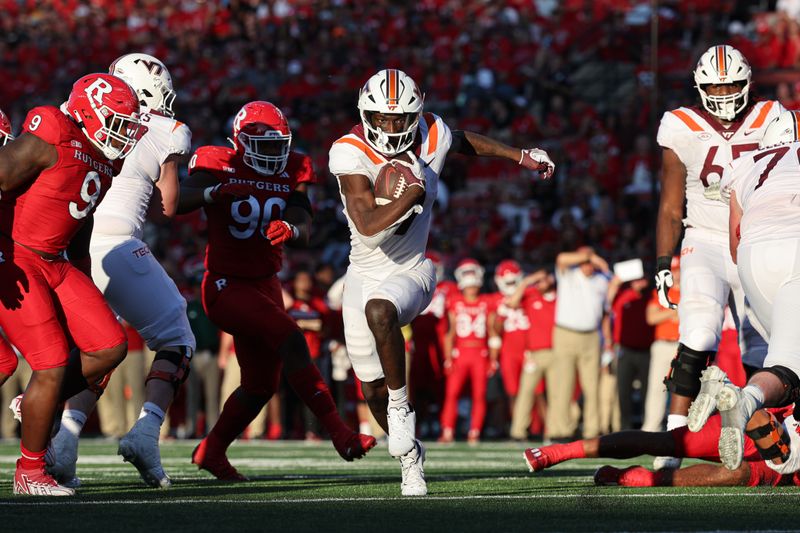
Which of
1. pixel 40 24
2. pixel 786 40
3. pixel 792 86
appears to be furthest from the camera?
pixel 40 24

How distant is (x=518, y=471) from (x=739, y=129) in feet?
7.82

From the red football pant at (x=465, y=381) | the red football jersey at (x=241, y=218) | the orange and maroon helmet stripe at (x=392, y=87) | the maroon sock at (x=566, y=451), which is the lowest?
the red football pant at (x=465, y=381)

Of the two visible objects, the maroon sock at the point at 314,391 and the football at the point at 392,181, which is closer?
the football at the point at 392,181

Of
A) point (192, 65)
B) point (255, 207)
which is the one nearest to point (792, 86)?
point (192, 65)

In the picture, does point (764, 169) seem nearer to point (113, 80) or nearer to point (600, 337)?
point (113, 80)

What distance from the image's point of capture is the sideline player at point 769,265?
5082 millimetres

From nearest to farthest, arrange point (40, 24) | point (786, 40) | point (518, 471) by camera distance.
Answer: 1. point (518, 471)
2. point (786, 40)
3. point (40, 24)

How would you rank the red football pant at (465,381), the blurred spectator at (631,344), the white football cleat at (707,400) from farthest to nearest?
the red football pant at (465,381)
the blurred spectator at (631,344)
the white football cleat at (707,400)

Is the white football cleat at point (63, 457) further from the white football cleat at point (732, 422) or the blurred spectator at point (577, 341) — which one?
the blurred spectator at point (577, 341)

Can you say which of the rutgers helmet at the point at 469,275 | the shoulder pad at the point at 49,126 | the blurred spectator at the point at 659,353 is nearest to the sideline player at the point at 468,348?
the rutgers helmet at the point at 469,275

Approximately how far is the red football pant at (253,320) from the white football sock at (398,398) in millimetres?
1334

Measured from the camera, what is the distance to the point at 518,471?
7.91 meters

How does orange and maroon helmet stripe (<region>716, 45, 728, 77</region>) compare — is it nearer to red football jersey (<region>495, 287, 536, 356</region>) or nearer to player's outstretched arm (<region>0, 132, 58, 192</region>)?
player's outstretched arm (<region>0, 132, 58, 192</region>)

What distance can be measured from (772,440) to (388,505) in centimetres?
158
